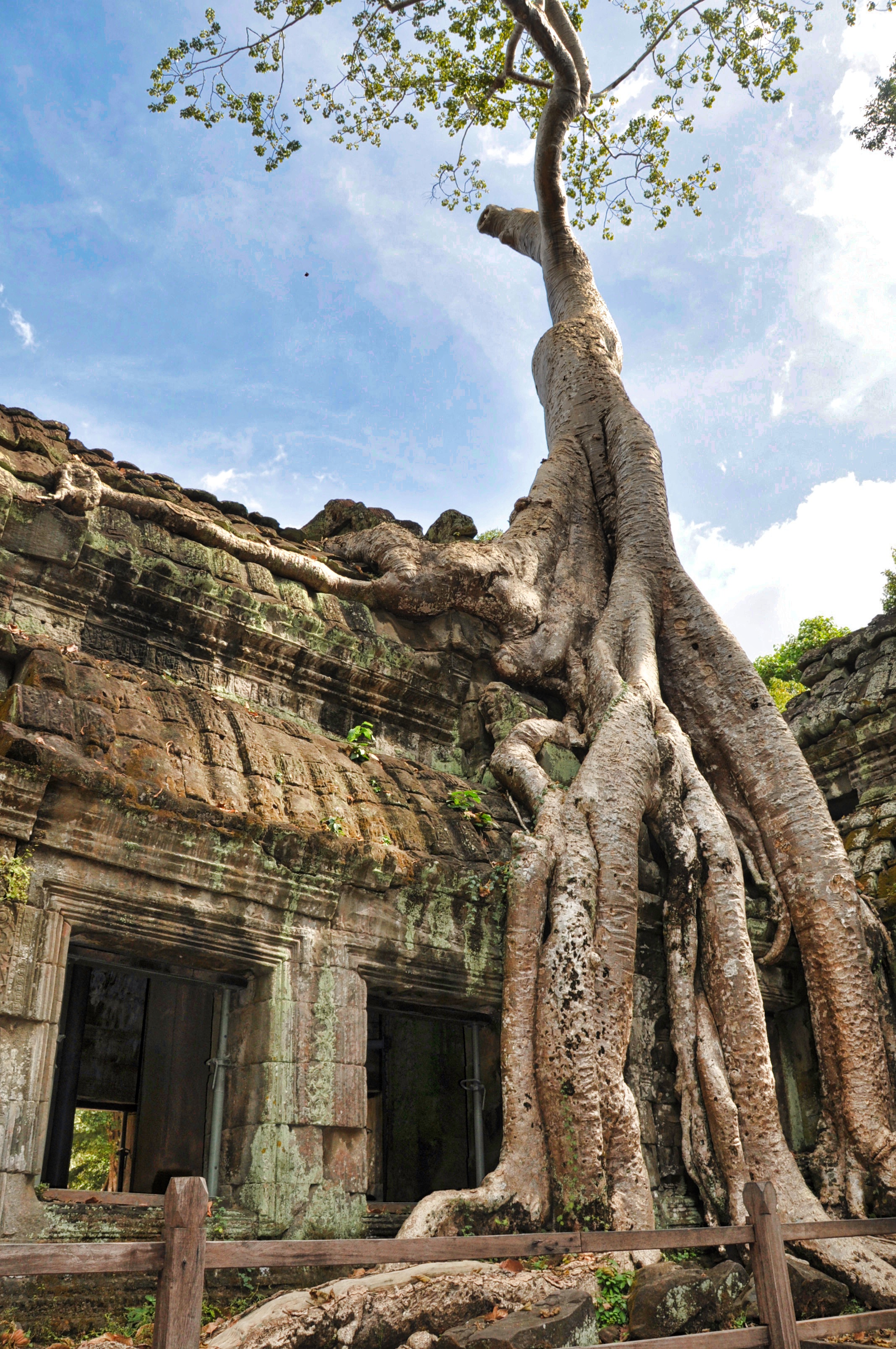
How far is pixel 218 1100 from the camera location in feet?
12.7

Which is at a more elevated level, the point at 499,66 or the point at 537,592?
the point at 499,66

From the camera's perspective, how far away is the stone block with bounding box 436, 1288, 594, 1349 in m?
2.79

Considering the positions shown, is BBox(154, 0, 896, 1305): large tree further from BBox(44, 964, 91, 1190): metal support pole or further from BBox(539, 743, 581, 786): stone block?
BBox(44, 964, 91, 1190): metal support pole

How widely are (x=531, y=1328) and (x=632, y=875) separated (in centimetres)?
218

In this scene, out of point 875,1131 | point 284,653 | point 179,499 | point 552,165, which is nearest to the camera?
point 875,1131

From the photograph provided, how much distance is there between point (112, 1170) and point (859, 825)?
21.6 ft

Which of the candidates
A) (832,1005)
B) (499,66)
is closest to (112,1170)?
(832,1005)

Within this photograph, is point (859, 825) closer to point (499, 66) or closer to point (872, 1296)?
point (872, 1296)

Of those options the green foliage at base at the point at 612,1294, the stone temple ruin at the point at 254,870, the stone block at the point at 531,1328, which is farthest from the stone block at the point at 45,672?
the green foliage at base at the point at 612,1294

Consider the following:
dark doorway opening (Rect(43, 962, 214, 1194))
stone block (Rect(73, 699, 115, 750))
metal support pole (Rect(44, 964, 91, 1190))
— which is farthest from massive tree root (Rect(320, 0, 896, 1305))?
metal support pole (Rect(44, 964, 91, 1190))

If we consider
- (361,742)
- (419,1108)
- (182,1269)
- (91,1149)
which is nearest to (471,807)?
(361,742)

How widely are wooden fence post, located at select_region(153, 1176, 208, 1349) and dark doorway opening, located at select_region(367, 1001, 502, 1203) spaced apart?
4.04 meters

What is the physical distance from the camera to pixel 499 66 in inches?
389

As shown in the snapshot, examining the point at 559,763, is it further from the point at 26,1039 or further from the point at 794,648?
the point at 794,648
